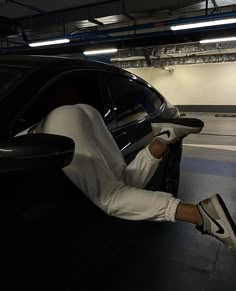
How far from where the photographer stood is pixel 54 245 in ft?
4.38

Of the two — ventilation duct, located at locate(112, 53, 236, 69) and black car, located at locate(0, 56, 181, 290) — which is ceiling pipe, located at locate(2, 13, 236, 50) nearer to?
black car, located at locate(0, 56, 181, 290)

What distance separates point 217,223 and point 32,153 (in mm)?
820

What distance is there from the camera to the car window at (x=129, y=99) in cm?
210

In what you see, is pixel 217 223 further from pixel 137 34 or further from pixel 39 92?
pixel 137 34

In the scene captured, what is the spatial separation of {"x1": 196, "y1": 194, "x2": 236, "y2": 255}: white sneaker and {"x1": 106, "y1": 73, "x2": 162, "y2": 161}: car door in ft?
2.59

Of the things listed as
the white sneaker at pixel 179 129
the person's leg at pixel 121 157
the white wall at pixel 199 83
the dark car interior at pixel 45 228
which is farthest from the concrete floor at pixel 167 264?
the white wall at pixel 199 83

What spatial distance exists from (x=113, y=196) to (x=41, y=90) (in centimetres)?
61

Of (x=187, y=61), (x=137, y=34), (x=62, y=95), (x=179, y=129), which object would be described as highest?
(x=137, y=34)

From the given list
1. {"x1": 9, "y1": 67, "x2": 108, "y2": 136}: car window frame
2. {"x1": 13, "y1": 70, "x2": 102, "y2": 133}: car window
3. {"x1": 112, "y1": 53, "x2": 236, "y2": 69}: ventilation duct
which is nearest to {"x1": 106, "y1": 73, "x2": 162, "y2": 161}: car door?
{"x1": 13, "y1": 70, "x2": 102, "y2": 133}: car window

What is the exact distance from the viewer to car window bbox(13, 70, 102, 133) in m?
1.37

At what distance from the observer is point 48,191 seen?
1.27 meters

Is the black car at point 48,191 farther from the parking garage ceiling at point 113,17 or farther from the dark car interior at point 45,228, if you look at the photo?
the parking garage ceiling at point 113,17

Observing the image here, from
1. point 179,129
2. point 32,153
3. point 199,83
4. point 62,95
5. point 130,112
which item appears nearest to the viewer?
point 32,153

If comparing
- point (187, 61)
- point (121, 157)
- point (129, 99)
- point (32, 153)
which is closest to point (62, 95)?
point (121, 157)
